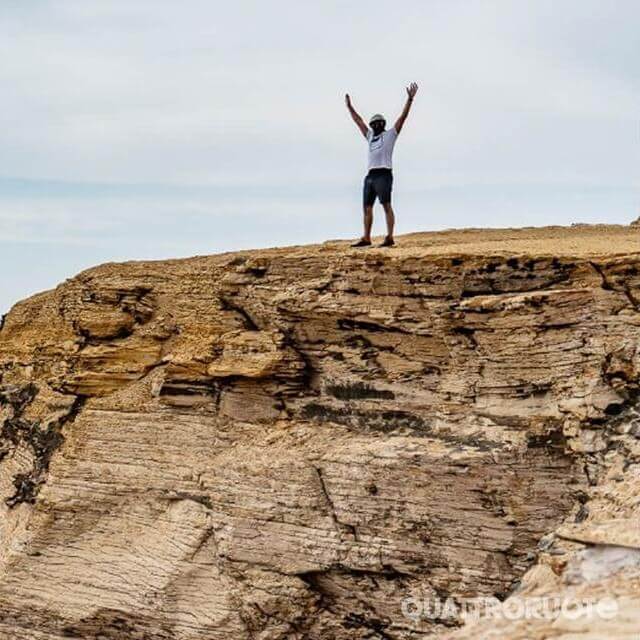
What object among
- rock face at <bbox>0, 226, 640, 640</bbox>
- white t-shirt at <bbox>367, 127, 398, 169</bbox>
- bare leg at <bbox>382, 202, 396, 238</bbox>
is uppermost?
white t-shirt at <bbox>367, 127, 398, 169</bbox>

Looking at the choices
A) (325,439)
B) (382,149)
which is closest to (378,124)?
(382,149)

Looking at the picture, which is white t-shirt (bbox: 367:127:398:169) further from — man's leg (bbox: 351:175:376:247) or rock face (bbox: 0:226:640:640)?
rock face (bbox: 0:226:640:640)

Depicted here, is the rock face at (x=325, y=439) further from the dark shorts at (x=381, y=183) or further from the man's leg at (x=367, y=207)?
the dark shorts at (x=381, y=183)

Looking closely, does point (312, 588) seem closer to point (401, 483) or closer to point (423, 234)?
point (401, 483)

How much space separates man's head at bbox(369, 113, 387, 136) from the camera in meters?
13.1

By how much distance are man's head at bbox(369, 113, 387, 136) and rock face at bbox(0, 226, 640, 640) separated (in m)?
1.52

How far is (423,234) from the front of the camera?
14.9 meters

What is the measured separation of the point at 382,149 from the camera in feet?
42.8

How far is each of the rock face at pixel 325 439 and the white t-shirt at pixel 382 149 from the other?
1.13m

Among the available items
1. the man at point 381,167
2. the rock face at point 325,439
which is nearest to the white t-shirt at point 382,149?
the man at point 381,167

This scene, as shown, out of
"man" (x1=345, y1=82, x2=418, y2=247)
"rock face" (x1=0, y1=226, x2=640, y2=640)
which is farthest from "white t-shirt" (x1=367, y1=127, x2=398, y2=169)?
"rock face" (x1=0, y1=226, x2=640, y2=640)

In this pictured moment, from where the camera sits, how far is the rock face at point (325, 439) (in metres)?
10.9

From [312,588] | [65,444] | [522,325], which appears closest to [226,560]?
[312,588]

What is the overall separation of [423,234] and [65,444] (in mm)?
6048
